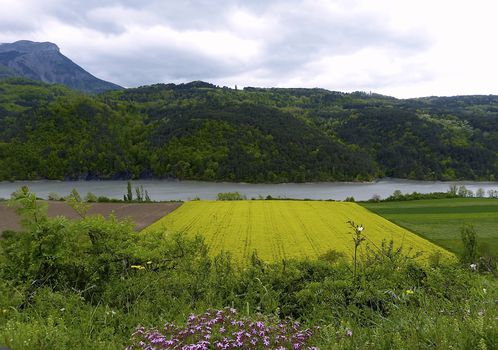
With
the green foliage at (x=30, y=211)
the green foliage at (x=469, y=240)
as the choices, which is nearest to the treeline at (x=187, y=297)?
the green foliage at (x=30, y=211)

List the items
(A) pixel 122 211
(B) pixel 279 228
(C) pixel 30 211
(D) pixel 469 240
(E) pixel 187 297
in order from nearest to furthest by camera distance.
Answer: (E) pixel 187 297 < (C) pixel 30 211 < (D) pixel 469 240 < (B) pixel 279 228 < (A) pixel 122 211

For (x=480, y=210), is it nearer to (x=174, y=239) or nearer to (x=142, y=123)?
(x=174, y=239)

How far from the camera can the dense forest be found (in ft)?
456

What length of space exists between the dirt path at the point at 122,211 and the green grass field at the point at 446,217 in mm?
36608

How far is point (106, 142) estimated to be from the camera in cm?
15975

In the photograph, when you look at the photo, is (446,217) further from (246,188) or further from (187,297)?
(246,188)

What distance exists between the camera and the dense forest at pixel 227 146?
5468 inches

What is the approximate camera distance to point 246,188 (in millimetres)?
119375

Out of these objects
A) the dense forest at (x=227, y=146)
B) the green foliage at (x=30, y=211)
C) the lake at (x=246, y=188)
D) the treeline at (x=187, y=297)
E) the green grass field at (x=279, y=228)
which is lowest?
the green grass field at (x=279, y=228)

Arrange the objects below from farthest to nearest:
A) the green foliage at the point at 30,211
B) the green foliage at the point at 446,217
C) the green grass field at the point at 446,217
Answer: the green grass field at the point at 446,217 < the green foliage at the point at 446,217 < the green foliage at the point at 30,211

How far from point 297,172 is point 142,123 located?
8129 centimetres

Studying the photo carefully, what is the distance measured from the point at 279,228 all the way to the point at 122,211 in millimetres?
28134

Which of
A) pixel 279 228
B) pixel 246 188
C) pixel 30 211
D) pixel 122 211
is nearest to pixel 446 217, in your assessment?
pixel 279 228

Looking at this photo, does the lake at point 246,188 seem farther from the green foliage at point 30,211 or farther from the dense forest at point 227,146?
the green foliage at point 30,211
